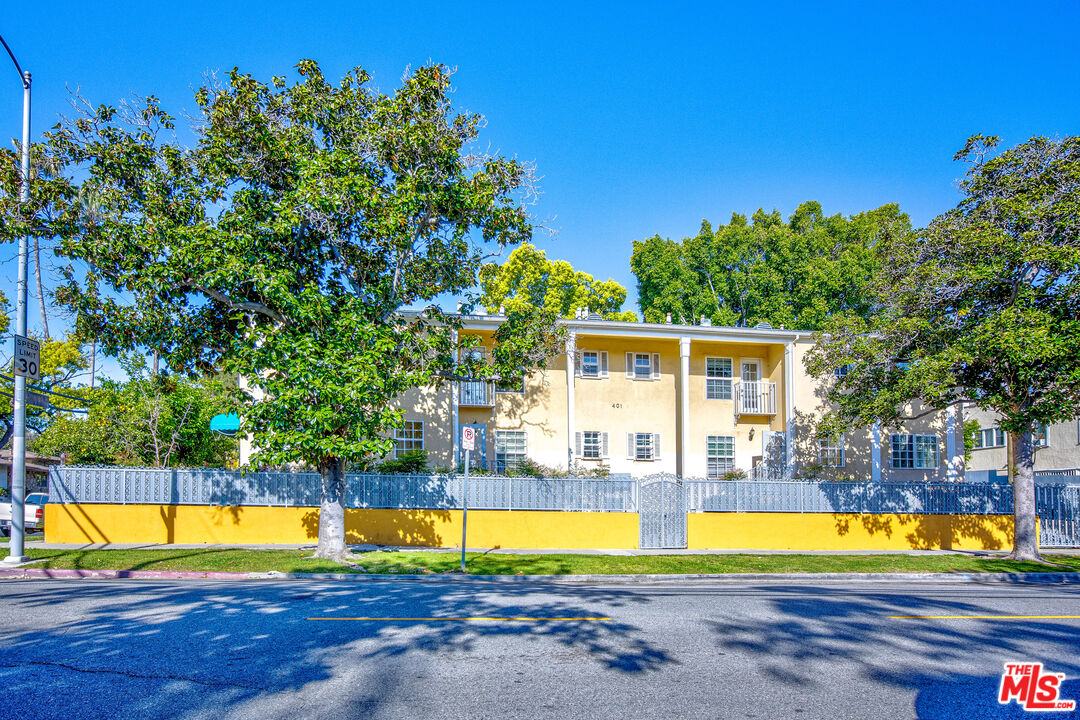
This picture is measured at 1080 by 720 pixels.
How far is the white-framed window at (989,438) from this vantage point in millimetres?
41688

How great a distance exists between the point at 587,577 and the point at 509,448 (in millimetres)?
10700

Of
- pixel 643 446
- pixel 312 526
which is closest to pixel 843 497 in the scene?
pixel 643 446

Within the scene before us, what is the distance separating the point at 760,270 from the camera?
140 ft

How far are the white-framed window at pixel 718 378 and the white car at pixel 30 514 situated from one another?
21.9 metres

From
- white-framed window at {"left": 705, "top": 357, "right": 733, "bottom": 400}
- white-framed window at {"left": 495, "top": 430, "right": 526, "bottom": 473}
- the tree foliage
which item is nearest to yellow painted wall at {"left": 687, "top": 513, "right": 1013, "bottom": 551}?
white-framed window at {"left": 495, "top": 430, "right": 526, "bottom": 473}

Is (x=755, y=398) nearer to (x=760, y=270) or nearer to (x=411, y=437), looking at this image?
(x=411, y=437)

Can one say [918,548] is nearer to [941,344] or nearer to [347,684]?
[941,344]

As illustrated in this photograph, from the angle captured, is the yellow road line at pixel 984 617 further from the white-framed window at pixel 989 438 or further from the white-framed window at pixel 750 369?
the white-framed window at pixel 989 438

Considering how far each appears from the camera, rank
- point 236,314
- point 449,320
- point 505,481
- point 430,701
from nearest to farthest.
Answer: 1. point 430,701
2. point 236,314
3. point 449,320
4. point 505,481

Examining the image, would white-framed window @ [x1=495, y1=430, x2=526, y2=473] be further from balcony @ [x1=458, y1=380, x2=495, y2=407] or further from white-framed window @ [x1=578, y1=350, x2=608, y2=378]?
white-framed window @ [x1=578, y1=350, x2=608, y2=378]

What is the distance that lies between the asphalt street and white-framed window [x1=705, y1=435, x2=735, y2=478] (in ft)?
51.7

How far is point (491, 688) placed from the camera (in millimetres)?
6168

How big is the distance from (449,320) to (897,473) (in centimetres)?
1878

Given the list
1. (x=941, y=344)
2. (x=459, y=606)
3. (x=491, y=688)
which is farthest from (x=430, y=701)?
(x=941, y=344)
